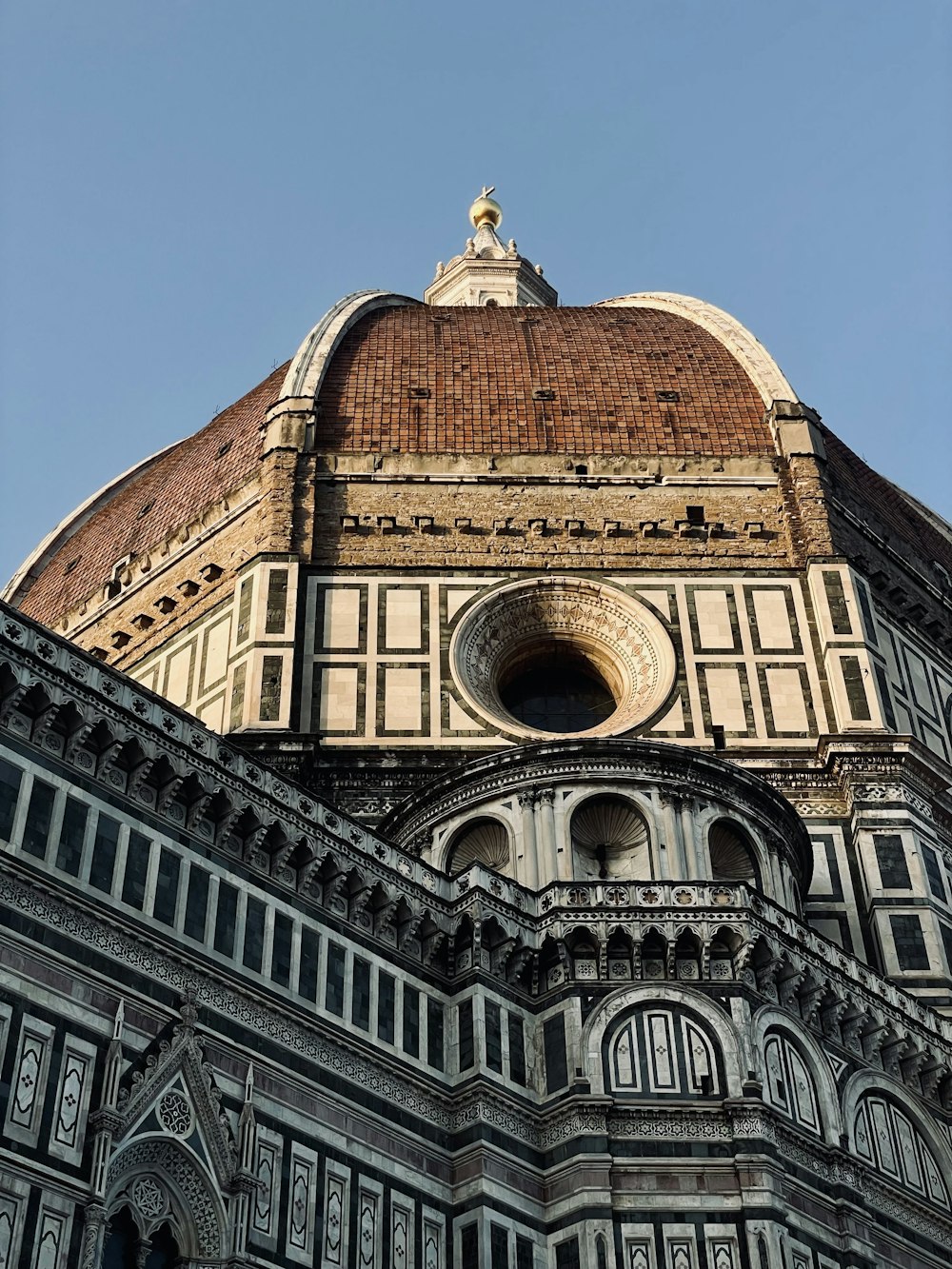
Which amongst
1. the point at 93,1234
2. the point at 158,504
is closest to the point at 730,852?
the point at 93,1234

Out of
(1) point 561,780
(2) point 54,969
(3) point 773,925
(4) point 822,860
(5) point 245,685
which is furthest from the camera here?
(5) point 245,685

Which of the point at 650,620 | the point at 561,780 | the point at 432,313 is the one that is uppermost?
the point at 432,313

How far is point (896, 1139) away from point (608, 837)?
6.26 meters

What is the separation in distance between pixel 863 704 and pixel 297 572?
10904mm

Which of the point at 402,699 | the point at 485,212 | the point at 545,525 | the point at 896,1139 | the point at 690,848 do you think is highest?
the point at 485,212

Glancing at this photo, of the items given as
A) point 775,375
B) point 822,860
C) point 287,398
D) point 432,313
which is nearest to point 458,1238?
point 822,860

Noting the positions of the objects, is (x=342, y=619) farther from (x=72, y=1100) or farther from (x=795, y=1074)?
(x=72, y=1100)

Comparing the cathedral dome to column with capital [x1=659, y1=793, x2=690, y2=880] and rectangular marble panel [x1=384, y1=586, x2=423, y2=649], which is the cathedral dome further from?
column with capital [x1=659, y1=793, x2=690, y2=880]

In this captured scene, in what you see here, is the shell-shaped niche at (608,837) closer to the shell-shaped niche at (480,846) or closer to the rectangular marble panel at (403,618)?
the shell-shaped niche at (480,846)

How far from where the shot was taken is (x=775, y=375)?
137 feet

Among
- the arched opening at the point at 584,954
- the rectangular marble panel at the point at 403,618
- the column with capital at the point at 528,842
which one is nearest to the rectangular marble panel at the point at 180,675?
the rectangular marble panel at the point at 403,618

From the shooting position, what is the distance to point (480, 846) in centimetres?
2922

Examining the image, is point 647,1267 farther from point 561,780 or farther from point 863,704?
point 863,704

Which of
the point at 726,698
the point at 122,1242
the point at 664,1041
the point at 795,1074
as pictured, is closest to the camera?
the point at 122,1242
